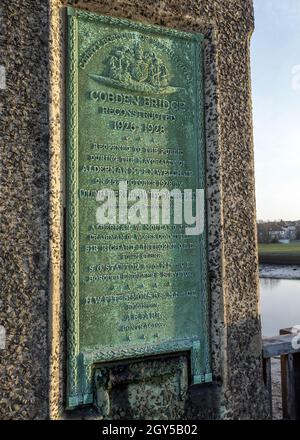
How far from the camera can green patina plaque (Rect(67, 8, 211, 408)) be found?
8.14 feet

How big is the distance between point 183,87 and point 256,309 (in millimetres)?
1552

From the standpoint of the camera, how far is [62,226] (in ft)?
8.00

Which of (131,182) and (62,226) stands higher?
(131,182)

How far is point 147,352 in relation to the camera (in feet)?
8.54

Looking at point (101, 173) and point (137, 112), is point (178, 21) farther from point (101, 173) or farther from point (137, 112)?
point (101, 173)

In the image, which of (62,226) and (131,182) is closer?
(62,226)

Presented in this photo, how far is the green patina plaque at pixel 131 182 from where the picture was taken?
2480mm

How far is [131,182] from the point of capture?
8.65 ft

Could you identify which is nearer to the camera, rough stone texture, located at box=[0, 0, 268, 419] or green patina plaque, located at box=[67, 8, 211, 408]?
rough stone texture, located at box=[0, 0, 268, 419]

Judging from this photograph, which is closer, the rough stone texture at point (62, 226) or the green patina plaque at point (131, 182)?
the rough stone texture at point (62, 226)

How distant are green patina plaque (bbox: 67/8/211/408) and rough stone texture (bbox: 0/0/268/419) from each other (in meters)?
0.07

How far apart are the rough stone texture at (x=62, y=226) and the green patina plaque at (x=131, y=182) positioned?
0.07 meters

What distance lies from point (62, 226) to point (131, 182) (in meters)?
0.49
